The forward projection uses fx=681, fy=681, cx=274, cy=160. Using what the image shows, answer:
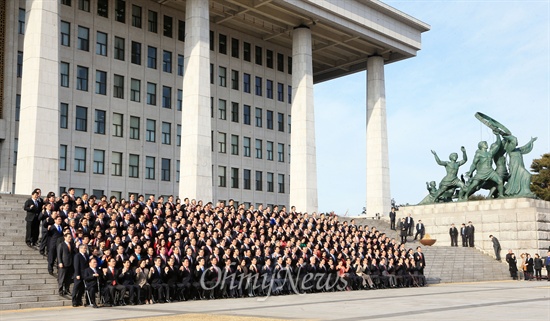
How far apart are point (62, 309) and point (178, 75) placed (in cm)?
3153

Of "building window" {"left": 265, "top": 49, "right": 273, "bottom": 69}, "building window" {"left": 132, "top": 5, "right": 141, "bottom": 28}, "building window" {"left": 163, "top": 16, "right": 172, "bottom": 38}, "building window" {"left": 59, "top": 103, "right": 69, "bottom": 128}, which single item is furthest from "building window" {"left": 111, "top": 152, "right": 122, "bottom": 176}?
"building window" {"left": 265, "top": 49, "right": 273, "bottom": 69}

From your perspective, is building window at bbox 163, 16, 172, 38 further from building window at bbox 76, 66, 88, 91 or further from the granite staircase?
the granite staircase

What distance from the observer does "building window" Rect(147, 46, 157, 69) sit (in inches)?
1783

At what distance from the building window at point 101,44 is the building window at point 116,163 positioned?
250 inches

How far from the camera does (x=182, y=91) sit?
46.0m

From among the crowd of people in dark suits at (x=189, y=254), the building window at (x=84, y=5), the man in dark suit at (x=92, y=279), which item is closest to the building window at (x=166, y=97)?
the building window at (x=84, y=5)

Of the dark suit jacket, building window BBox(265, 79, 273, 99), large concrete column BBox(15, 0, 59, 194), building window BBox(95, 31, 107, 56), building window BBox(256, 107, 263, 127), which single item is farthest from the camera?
building window BBox(265, 79, 273, 99)

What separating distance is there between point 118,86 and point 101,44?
2.81 m

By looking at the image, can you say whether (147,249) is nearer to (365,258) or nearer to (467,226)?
(365,258)

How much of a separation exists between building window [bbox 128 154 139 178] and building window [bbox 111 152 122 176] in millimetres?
665

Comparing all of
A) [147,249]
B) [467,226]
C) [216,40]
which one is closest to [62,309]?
[147,249]

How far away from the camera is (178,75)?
155 ft

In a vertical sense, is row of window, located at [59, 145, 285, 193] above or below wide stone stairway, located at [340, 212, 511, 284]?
above

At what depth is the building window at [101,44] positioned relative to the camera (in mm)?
42344
